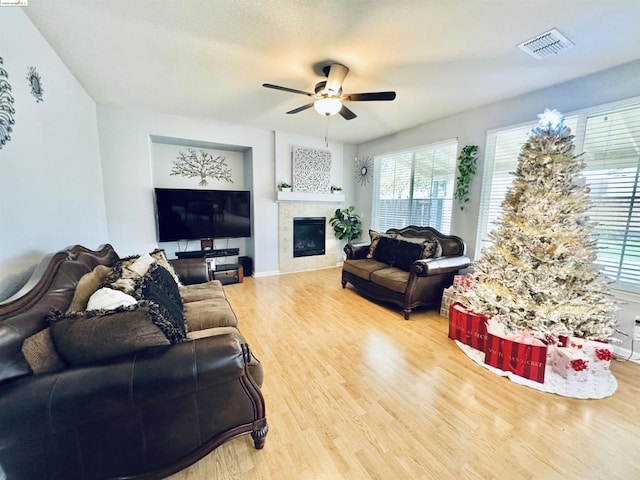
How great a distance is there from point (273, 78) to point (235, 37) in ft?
2.25

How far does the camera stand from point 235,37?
201cm

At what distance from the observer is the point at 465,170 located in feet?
11.4

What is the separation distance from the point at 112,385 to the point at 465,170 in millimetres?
4041

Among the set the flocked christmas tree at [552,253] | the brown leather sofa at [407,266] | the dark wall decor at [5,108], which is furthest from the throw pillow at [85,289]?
the flocked christmas tree at [552,253]

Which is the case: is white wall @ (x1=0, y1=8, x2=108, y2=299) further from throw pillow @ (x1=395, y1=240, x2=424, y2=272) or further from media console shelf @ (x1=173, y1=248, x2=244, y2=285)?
throw pillow @ (x1=395, y1=240, x2=424, y2=272)

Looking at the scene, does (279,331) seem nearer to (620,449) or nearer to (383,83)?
(620,449)

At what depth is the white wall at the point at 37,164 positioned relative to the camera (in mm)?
1544

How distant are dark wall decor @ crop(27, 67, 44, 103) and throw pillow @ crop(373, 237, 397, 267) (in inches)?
151

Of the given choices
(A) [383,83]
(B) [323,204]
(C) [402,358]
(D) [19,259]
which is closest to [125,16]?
(D) [19,259]

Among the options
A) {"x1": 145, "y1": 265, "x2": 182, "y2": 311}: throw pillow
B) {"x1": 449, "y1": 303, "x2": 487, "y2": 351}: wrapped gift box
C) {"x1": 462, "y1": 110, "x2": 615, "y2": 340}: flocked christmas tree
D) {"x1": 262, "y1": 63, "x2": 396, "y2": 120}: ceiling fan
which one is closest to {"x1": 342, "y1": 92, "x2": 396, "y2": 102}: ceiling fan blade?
{"x1": 262, "y1": 63, "x2": 396, "y2": 120}: ceiling fan

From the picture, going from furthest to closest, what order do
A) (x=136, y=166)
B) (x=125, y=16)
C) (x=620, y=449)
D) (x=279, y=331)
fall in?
(x=136, y=166) → (x=279, y=331) → (x=125, y=16) → (x=620, y=449)

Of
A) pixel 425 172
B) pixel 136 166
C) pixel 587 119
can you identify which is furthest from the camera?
pixel 425 172

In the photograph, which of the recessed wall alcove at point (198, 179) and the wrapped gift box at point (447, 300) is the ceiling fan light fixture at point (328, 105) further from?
the wrapped gift box at point (447, 300)

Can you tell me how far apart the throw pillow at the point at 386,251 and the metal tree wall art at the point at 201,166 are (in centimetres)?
297
